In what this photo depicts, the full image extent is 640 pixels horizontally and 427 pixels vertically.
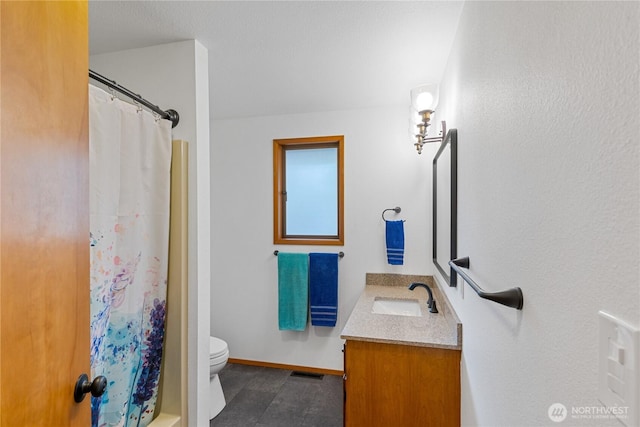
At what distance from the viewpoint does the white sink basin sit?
2.12 metres

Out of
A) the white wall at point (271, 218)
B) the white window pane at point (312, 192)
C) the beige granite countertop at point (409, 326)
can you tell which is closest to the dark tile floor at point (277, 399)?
the white wall at point (271, 218)

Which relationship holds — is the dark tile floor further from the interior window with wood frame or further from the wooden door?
the wooden door

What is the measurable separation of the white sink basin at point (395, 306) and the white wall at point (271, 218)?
0.36m

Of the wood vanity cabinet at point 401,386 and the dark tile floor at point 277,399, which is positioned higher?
the wood vanity cabinet at point 401,386

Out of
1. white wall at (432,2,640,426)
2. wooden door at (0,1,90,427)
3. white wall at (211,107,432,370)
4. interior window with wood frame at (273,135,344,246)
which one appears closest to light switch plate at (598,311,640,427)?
white wall at (432,2,640,426)

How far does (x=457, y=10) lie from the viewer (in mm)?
1325

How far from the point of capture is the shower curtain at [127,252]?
1.14 m

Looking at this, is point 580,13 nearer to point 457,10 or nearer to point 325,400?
point 457,10

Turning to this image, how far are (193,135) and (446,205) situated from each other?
1.47 m

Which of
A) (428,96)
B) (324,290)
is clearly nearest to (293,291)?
(324,290)

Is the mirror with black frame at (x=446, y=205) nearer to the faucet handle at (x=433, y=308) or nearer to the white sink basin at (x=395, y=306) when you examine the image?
the faucet handle at (x=433, y=308)

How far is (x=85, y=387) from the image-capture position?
78 cm

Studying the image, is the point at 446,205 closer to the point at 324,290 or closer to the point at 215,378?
the point at 324,290

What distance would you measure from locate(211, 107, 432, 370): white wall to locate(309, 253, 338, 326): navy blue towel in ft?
0.31
